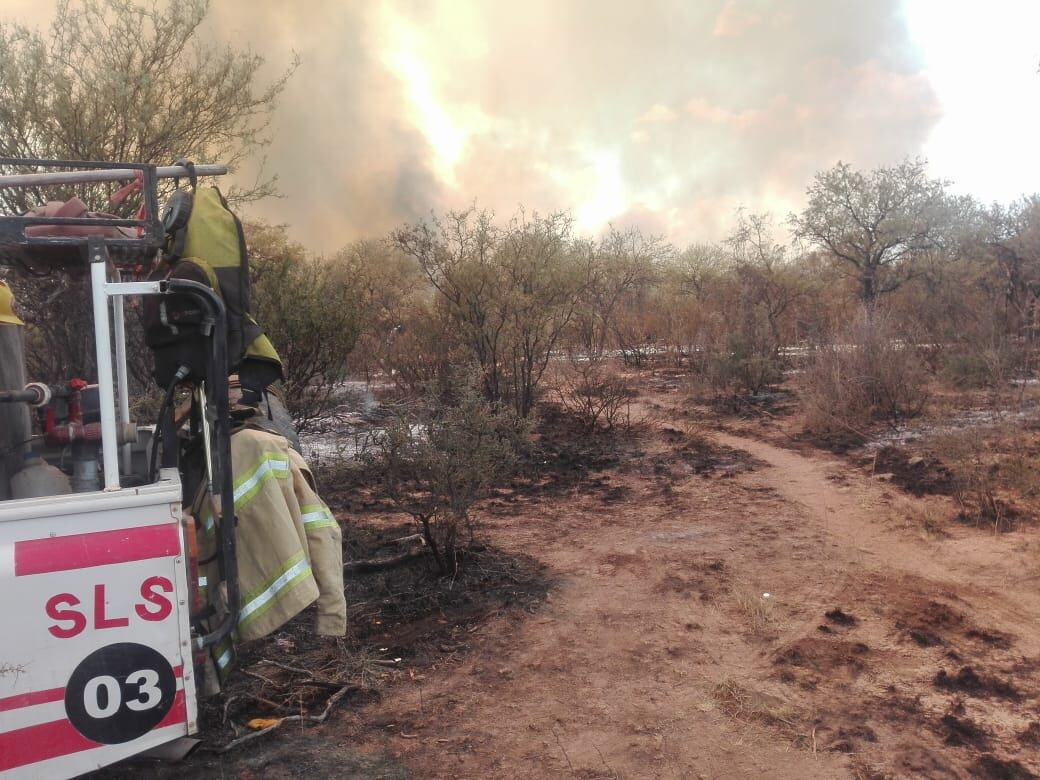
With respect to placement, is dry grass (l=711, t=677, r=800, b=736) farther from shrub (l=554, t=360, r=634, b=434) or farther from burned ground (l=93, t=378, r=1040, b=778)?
shrub (l=554, t=360, r=634, b=434)

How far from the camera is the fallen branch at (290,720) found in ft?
10.5

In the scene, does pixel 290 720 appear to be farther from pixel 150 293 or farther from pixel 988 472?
pixel 988 472

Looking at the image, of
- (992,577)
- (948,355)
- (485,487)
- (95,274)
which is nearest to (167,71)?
(485,487)

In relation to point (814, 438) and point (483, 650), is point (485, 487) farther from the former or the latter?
point (814, 438)

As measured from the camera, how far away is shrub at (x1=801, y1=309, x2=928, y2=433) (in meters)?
11.0

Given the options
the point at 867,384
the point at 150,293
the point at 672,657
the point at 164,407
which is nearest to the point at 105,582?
the point at 164,407

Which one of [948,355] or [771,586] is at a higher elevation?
[948,355]

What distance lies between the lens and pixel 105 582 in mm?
2221

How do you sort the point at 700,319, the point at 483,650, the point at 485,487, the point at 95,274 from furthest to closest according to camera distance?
the point at 700,319
the point at 485,487
the point at 483,650
the point at 95,274

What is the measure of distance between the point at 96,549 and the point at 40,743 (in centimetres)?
57

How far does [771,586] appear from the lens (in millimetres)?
5246

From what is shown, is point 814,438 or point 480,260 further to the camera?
point 480,260

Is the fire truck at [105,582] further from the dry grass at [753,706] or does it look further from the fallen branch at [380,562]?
the fallen branch at [380,562]

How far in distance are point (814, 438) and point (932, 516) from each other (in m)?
4.15
